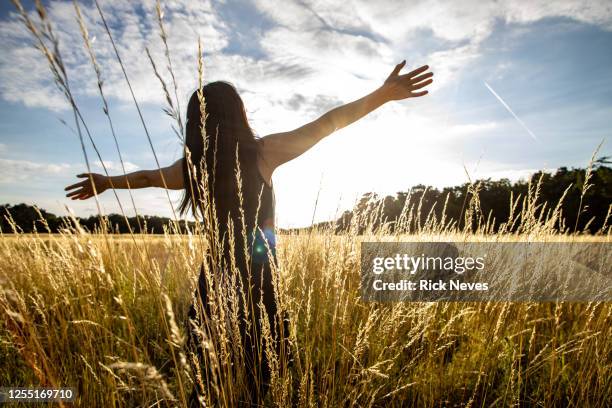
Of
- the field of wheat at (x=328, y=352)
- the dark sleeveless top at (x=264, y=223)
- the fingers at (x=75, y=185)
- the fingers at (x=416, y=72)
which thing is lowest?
the field of wheat at (x=328, y=352)

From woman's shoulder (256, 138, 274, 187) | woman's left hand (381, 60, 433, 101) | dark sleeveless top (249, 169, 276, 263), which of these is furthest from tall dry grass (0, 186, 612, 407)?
woman's left hand (381, 60, 433, 101)

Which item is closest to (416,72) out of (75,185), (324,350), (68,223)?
(324,350)

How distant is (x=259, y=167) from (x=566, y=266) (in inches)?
115

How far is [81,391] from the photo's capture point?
1.87 metres

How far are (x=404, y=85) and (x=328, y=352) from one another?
5.76 ft

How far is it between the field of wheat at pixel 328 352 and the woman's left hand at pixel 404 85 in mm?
949

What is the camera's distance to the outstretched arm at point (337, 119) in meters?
1.92

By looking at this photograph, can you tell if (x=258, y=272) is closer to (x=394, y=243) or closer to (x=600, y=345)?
(x=394, y=243)

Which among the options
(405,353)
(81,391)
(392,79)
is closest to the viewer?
(81,391)

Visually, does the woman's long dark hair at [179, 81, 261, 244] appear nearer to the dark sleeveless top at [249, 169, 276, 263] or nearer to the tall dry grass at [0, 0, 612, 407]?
the dark sleeveless top at [249, 169, 276, 263]

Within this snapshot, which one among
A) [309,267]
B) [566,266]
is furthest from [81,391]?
[566,266]

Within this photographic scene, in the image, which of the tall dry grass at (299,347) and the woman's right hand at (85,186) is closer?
the tall dry grass at (299,347)

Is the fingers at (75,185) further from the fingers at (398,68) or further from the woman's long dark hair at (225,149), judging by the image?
the fingers at (398,68)

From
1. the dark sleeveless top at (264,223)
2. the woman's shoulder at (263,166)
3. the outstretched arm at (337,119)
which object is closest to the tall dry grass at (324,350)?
the dark sleeveless top at (264,223)
